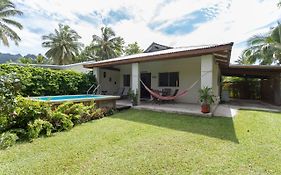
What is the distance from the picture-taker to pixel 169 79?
11.8 meters

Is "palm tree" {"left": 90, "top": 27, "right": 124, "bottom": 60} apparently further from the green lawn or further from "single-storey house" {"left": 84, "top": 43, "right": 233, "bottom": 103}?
the green lawn

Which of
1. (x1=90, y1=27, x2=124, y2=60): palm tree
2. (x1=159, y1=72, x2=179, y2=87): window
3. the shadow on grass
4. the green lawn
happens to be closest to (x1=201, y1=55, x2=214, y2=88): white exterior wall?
the shadow on grass

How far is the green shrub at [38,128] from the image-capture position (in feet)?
15.4

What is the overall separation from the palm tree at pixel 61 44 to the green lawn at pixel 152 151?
2287 cm

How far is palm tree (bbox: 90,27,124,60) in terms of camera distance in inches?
1094

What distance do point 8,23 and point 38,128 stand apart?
16787 mm

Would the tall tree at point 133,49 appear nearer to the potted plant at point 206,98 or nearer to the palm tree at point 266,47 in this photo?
the palm tree at point 266,47

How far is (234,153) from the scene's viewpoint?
12.3 feet

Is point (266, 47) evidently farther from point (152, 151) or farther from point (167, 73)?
point (152, 151)

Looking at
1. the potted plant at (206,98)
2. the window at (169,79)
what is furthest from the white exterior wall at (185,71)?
the potted plant at (206,98)

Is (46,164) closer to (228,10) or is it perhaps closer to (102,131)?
(102,131)

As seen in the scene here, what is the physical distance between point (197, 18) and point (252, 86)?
8.14 meters

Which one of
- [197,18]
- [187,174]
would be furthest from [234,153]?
[197,18]

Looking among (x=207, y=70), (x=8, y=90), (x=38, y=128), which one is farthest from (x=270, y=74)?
(x=8, y=90)
